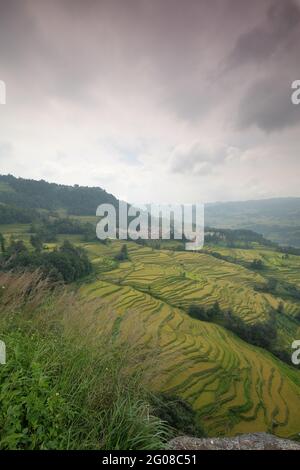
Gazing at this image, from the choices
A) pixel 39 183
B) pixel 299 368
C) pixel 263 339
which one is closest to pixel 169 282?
pixel 263 339

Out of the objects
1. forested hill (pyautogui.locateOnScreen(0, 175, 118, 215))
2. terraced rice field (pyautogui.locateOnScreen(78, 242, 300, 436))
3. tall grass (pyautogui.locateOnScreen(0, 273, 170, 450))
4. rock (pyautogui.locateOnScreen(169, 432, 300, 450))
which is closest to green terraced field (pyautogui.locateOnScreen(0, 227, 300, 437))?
terraced rice field (pyautogui.locateOnScreen(78, 242, 300, 436))

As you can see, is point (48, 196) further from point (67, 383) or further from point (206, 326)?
point (67, 383)

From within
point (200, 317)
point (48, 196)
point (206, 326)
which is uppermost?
point (48, 196)

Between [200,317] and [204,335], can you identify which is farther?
[200,317]

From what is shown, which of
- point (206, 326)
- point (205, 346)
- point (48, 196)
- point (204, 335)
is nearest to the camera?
point (205, 346)

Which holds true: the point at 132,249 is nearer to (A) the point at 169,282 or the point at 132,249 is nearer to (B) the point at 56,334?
(A) the point at 169,282

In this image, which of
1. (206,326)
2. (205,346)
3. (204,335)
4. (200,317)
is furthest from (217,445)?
(200,317)
